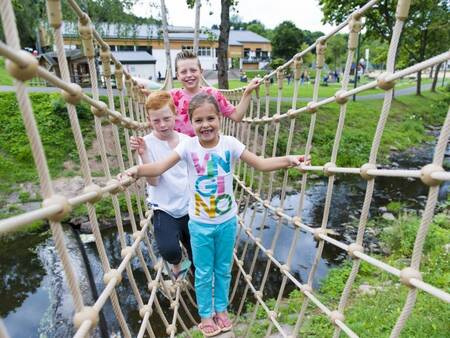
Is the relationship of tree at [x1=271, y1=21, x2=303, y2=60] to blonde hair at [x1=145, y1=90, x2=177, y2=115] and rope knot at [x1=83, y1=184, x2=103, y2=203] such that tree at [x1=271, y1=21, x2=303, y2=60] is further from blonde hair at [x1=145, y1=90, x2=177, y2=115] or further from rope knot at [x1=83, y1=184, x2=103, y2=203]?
rope knot at [x1=83, y1=184, x2=103, y2=203]

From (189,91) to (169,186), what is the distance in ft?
2.01

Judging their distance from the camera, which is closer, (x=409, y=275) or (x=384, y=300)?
(x=409, y=275)

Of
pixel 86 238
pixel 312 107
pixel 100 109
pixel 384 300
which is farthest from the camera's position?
pixel 86 238

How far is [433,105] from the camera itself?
15359mm

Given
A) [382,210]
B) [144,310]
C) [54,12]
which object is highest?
[54,12]

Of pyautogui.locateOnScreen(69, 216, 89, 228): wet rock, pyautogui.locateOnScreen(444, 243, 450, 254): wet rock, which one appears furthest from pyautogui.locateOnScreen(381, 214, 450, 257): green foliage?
pyautogui.locateOnScreen(69, 216, 89, 228): wet rock

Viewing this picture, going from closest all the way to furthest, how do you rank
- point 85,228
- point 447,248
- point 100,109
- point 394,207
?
point 100,109 < point 447,248 < point 85,228 < point 394,207

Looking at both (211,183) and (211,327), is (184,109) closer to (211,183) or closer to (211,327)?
(211,183)

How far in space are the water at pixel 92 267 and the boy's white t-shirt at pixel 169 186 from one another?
1094mm

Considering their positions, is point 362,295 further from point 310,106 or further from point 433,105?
point 433,105

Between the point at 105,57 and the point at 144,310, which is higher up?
the point at 105,57

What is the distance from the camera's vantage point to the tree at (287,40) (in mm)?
26203

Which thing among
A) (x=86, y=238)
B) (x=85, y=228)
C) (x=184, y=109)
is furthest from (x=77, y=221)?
(x=184, y=109)

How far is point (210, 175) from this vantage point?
1.57 meters
